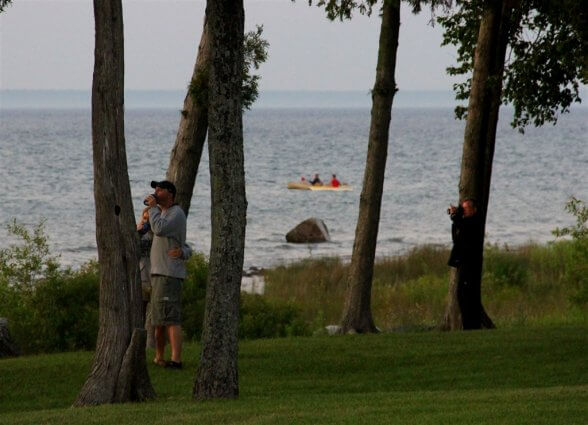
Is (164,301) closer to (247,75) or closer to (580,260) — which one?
(247,75)

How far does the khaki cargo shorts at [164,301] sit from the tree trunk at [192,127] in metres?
2.88

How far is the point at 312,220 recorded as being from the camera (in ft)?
176

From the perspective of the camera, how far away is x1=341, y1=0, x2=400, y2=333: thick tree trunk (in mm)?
19438

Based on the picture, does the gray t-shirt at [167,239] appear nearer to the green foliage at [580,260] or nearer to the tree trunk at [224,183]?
the tree trunk at [224,183]

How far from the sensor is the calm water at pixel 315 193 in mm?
53406

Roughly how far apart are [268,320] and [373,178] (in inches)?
137

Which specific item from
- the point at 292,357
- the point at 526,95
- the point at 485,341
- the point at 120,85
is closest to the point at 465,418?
the point at 120,85

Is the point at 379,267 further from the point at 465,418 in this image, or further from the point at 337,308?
the point at 465,418

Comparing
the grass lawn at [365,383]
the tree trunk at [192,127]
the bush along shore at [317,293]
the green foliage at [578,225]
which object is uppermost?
the tree trunk at [192,127]

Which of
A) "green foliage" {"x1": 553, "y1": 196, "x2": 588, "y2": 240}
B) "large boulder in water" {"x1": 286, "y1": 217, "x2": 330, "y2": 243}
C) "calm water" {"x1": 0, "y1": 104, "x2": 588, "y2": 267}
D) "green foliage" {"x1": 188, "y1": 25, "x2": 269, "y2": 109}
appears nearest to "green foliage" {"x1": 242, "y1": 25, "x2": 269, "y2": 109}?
"green foliage" {"x1": 188, "y1": 25, "x2": 269, "y2": 109}

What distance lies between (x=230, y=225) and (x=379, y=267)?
901 inches

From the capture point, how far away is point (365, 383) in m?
14.2

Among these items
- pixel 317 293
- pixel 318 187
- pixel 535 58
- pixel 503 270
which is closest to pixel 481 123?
pixel 535 58

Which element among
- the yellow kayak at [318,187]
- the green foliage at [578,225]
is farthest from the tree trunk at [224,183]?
the yellow kayak at [318,187]
